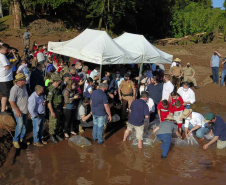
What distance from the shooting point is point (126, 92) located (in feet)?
33.3

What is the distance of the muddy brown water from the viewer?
657 centimetres

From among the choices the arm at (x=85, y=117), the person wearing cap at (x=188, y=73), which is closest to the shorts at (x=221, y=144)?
the arm at (x=85, y=117)

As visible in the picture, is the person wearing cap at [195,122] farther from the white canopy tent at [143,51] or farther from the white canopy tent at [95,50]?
the white canopy tent at [143,51]

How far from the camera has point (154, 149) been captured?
8.41m

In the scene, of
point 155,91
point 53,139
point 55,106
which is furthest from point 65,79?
point 155,91

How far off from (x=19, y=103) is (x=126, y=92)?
12.6 ft

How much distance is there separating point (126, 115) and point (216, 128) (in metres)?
3.53

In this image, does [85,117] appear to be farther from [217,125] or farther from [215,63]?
[215,63]

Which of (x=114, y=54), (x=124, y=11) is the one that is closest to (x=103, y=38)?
(x=114, y=54)

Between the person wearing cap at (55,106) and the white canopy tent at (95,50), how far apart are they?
187 centimetres

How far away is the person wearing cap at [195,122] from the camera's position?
344 inches

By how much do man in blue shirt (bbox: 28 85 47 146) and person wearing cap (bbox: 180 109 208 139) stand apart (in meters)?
3.95

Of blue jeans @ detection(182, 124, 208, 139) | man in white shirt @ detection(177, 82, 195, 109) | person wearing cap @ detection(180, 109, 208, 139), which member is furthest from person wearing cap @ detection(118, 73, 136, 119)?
blue jeans @ detection(182, 124, 208, 139)

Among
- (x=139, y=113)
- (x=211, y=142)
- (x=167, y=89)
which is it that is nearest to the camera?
(x=139, y=113)
